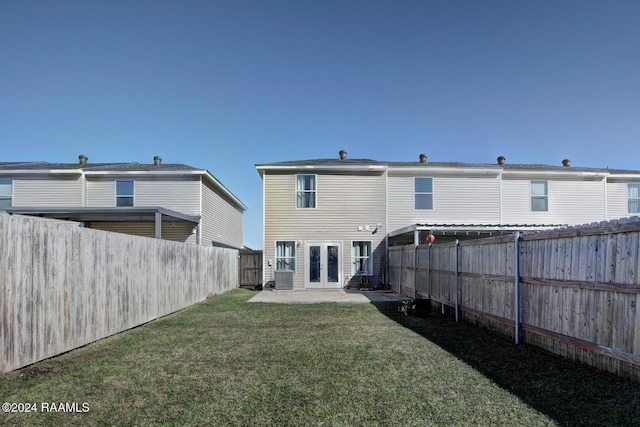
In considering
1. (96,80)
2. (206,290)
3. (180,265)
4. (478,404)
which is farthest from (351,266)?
(478,404)

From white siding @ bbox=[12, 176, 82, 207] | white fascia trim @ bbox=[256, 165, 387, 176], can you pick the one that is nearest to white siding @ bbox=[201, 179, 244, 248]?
white fascia trim @ bbox=[256, 165, 387, 176]

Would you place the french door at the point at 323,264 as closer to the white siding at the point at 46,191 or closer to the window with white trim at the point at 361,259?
the window with white trim at the point at 361,259

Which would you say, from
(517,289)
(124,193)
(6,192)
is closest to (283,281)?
(124,193)

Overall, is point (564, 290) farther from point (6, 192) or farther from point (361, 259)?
point (6, 192)

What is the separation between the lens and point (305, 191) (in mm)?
16641

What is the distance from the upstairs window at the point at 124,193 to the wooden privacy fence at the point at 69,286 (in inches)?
339

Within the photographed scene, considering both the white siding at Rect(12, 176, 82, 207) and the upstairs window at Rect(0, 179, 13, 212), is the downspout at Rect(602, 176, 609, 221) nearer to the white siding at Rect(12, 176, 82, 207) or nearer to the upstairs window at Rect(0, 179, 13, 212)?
the white siding at Rect(12, 176, 82, 207)

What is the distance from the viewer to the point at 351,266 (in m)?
16.5

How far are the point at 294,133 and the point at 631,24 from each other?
39.2ft

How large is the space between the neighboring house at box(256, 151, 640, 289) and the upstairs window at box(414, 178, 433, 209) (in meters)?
0.04

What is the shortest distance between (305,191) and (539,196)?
10.9 meters

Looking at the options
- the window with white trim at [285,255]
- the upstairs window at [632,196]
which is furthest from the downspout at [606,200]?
the window with white trim at [285,255]

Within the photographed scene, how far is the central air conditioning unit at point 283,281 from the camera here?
1537 cm

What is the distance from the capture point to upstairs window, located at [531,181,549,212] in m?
17.8
